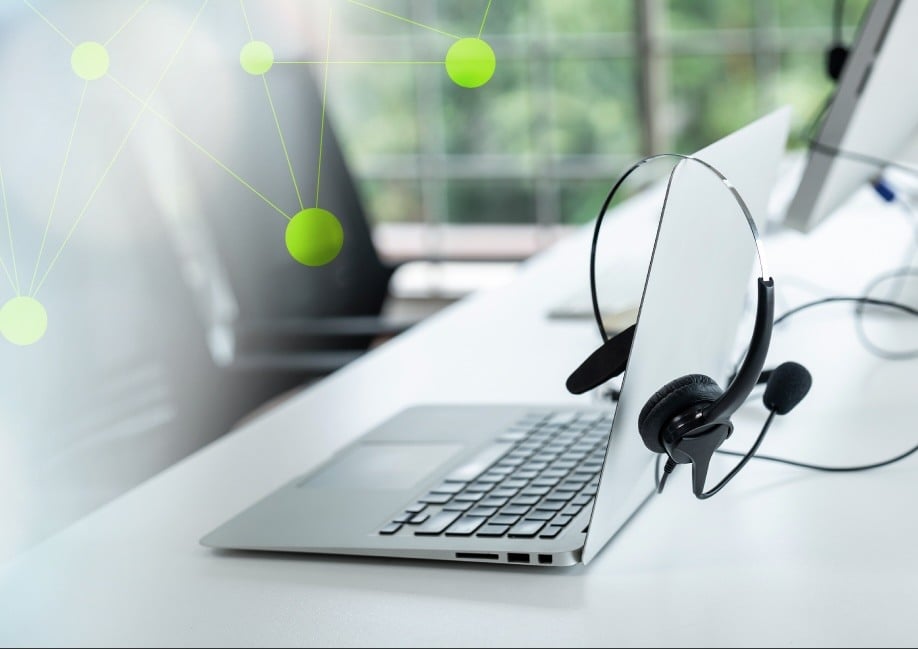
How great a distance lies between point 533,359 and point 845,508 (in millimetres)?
486

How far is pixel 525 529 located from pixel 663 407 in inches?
4.3

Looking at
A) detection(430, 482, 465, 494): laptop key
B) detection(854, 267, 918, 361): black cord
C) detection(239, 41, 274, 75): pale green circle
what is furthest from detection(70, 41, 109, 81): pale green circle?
detection(854, 267, 918, 361): black cord

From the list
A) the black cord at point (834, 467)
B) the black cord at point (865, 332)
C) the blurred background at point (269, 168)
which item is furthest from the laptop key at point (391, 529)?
the black cord at point (865, 332)

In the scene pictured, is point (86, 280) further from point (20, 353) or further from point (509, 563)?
point (509, 563)

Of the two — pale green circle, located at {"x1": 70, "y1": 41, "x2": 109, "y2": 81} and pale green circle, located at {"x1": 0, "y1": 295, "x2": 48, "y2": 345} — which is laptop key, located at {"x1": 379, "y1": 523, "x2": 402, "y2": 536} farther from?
pale green circle, located at {"x1": 70, "y1": 41, "x2": 109, "y2": 81}

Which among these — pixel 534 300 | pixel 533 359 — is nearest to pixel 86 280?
pixel 534 300

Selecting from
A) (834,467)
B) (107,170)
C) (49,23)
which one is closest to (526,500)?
(834,467)

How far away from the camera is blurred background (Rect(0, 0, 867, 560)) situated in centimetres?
147

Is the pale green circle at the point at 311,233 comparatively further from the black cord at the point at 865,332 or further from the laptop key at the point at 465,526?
the black cord at the point at 865,332

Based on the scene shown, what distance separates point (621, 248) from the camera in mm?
1630

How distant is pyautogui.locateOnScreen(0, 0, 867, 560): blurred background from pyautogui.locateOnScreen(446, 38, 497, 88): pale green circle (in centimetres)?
9

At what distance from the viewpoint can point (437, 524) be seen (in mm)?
652

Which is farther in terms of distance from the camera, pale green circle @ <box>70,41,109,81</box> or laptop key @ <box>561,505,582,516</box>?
pale green circle @ <box>70,41,109,81</box>

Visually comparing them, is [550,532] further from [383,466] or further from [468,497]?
[383,466]
